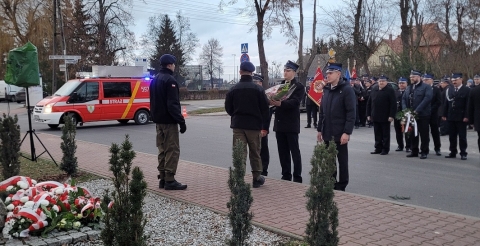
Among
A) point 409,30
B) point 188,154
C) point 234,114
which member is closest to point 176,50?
point 409,30

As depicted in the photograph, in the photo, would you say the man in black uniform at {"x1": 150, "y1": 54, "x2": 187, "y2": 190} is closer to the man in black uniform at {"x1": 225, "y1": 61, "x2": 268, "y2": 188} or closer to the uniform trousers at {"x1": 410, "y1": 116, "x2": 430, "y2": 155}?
the man in black uniform at {"x1": 225, "y1": 61, "x2": 268, "y2": 188}

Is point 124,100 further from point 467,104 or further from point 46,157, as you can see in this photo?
point 467,104

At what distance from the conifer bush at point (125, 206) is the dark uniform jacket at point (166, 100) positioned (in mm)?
3239

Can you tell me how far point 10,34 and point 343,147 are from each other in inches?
1687

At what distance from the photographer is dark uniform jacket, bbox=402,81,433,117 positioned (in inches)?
421

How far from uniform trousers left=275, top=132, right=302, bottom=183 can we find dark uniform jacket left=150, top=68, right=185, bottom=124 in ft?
6.29

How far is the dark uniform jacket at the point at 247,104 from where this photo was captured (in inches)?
273

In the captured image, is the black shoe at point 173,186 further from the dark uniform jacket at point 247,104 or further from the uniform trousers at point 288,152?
the uniform trousers at point 288,152

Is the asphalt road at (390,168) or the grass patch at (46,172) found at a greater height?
the grass patch at (46,172)

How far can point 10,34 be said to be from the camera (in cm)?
4216

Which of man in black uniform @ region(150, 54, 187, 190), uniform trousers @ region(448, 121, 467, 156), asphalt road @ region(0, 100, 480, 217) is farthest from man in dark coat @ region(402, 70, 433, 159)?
man in black uniform @ region(150, 54, 187, 190)

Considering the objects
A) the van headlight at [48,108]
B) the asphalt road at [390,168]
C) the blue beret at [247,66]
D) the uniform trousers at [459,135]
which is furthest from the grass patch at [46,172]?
the uniform trousers at [459,135]

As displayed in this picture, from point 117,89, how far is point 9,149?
1216 cm

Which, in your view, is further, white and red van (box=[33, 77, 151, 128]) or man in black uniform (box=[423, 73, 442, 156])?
white and red van (box=[33, 77, 151, 128])
